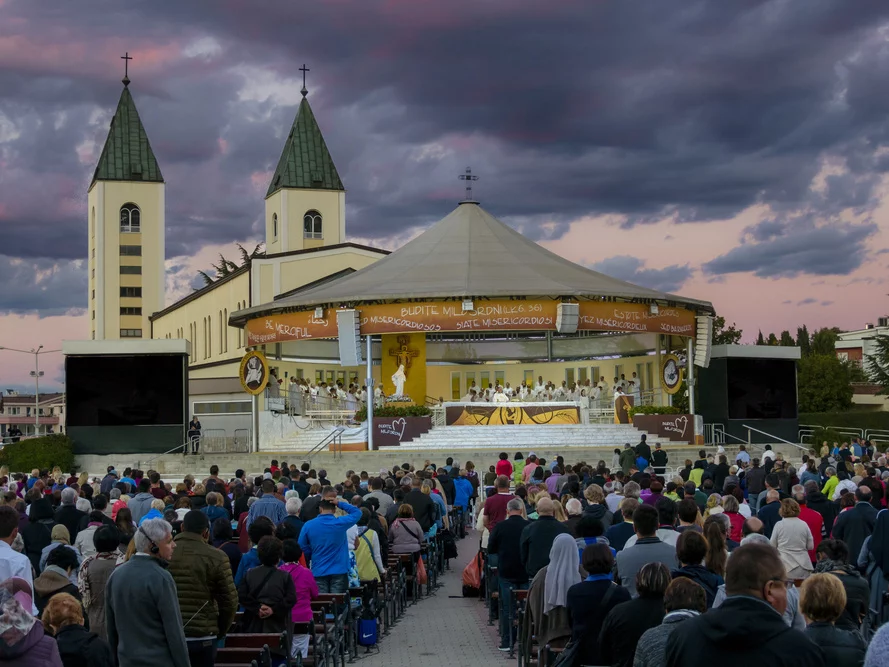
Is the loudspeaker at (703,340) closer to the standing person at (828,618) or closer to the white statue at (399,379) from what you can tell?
the white statue at (399,379)

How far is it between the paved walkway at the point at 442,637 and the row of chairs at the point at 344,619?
21 cm

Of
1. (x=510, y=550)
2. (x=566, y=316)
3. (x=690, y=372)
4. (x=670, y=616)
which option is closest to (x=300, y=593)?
(x=510, y=550)

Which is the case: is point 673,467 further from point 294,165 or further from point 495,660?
point 294,165

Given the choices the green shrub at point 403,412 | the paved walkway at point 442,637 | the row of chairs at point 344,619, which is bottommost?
the paved walkway at point 442,637

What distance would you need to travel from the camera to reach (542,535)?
34.6 feet

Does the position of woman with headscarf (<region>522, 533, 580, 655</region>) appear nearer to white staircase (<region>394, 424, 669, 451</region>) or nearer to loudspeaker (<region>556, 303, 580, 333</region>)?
white staircase (<region>394, 424, 669, 451</region>)

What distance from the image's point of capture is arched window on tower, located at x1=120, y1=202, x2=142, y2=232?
78.9 metres

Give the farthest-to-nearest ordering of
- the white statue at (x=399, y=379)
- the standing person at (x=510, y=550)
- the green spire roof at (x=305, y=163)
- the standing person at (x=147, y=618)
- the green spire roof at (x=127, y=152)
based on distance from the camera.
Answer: the green spire roof at (x=127, y=152)
the green spire roof at (x=305, y=163)
the white statue at (x=399, y=379)
the standing person at (x=510, y=550)
the standing person at (x=147, y=618)

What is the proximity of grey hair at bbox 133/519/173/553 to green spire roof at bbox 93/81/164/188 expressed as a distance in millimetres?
74111

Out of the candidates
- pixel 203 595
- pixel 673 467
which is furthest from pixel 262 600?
pixel 673 467

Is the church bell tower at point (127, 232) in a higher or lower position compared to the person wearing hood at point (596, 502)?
higher

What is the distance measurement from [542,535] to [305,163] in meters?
63.4

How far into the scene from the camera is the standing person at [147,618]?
676cm

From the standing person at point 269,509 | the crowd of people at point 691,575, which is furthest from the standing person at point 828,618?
the standing person at point 269,509
